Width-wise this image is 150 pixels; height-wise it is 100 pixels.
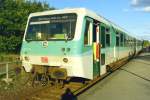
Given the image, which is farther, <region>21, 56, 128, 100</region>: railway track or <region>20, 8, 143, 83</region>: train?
<region>20, 8, 143, 83</region>: train

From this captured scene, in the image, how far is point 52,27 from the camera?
11523mm

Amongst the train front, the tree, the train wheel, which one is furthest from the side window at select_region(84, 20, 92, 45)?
the tree

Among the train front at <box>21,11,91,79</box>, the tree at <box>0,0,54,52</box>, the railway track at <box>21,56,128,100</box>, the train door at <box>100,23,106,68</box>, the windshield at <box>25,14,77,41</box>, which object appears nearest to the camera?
the railway track at <box>21,56,128,100</box>

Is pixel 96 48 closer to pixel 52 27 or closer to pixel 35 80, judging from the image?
pixel 52 27

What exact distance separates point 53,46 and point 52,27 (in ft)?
2.49

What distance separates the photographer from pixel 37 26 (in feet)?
39.2

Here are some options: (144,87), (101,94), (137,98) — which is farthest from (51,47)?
(144,87)

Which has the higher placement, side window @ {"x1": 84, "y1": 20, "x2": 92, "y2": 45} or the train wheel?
side window @ {"x1": 84, "y1": 20, "x2": 92, "y2": 45}

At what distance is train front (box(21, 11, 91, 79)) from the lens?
10664mm

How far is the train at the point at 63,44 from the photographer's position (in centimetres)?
1070

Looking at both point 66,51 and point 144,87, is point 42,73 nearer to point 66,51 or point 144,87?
point 66,51

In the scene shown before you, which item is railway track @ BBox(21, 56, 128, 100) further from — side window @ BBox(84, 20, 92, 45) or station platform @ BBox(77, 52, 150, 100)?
side window @ BBox(84, 20, 92, 45)

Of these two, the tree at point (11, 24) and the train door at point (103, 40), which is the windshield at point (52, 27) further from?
the tree at point (11, 24)

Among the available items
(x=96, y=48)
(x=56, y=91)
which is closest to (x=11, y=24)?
(x=96, y=48)
